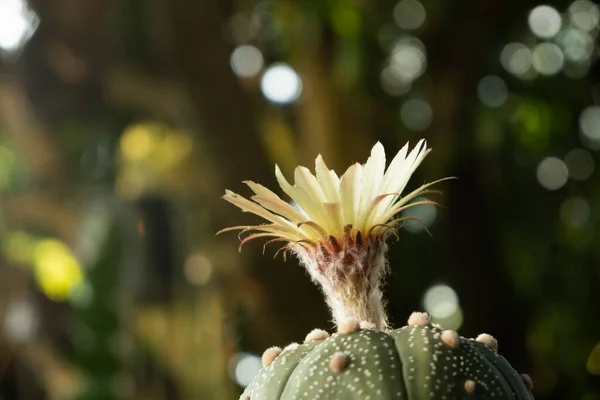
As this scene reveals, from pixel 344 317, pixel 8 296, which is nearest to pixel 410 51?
pixel 8 296

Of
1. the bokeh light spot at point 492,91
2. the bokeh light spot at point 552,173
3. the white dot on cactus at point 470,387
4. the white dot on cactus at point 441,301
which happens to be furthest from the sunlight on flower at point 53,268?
the white dot on cactus at point 470,387

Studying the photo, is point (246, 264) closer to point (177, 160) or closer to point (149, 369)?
point (177, 160)

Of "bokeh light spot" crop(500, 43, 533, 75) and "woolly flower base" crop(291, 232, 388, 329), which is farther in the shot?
"bokeh light spot" crop(500, 43, 533, 75)

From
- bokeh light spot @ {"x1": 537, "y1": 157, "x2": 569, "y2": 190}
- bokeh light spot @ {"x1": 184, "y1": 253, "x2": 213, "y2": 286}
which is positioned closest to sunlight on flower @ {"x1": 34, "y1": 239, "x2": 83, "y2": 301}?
bokeh light spot @ {"x1": 184, "y1": 253, "x2": 213, "y2": 286}

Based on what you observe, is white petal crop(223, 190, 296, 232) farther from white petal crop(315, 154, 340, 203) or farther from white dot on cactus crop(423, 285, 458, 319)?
white dot on cactus crop(423, 285, 458, 319)

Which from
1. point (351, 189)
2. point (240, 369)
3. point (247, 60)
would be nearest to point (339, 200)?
point (351, 189)

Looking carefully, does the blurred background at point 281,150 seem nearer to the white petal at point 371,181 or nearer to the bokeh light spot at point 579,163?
the bokeh light spot at point 579,163
